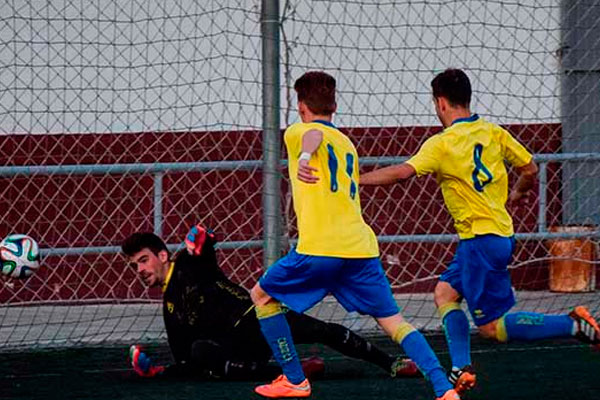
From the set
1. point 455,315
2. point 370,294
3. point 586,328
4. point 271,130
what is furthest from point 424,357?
point 271,130

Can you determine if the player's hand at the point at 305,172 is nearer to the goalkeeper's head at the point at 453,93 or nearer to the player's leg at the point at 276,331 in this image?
the player's leg at the point at 276,331

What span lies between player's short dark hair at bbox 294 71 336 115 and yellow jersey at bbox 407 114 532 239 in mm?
454

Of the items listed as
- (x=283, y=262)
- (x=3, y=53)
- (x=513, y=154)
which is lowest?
(x=283, y=262)

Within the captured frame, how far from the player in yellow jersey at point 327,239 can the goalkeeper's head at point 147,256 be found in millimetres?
906

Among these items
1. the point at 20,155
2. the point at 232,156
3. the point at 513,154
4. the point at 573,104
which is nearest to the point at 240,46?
the point at 232,156

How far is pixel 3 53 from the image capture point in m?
9.48

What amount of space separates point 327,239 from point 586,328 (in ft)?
4.00

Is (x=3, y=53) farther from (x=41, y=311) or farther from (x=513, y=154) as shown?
(x=513, y=154)

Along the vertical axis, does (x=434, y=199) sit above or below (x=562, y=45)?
below

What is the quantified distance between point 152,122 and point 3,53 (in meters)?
1.16

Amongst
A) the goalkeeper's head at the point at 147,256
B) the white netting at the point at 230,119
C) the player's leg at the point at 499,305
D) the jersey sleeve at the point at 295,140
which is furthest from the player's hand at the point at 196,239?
the white netting at the point at 230,119

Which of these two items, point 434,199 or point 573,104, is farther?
point 434,199

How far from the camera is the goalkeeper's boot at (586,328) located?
255 inches

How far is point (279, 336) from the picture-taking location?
646 cm
